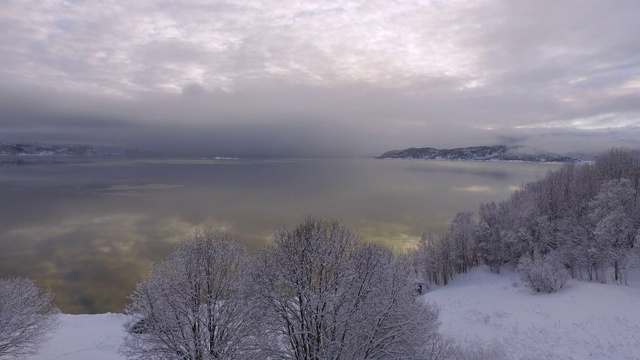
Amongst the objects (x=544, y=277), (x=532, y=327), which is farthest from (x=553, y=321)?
(x=544, y=277)

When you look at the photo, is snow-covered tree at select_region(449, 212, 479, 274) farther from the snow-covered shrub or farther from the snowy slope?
the snow-covered shrub

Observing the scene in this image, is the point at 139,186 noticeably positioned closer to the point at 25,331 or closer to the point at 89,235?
the point at 89,235

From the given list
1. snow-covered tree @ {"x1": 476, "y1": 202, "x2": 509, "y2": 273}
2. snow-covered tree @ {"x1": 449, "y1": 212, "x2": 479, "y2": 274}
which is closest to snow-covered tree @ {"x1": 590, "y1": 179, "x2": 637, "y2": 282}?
snow-covered tree @ {"x1": 476, "y1": 202, "x2": 509, "y2": 273}

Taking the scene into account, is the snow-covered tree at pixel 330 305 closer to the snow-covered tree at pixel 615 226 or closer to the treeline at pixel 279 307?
the treeline at pixel 279 307

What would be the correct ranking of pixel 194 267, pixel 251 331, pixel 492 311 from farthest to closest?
pixel 492 311, pixel 194 267, pixel 251 331

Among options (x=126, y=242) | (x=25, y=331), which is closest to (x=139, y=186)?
(x=126, y=242)

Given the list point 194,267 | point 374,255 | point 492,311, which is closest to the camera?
point 194,267
